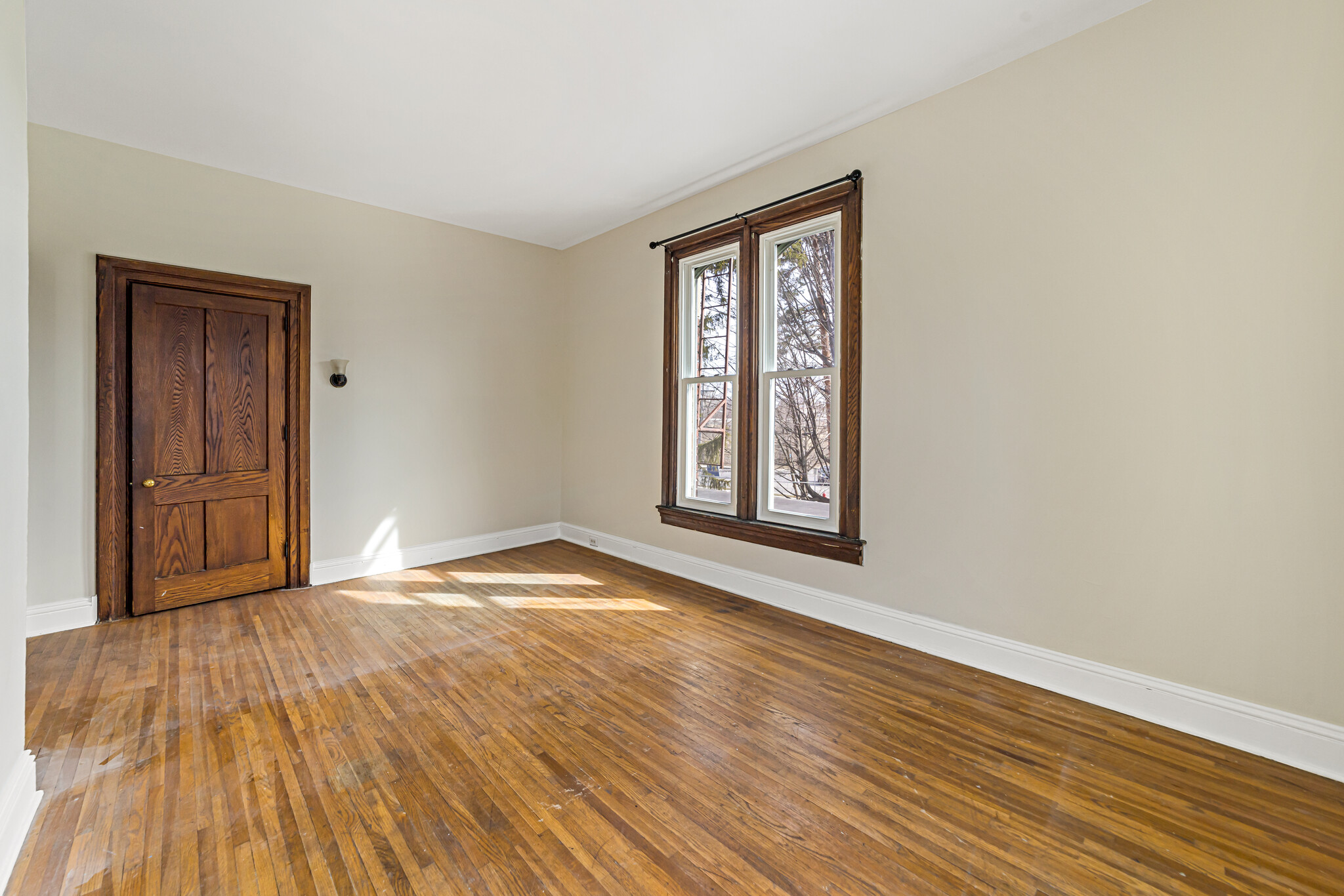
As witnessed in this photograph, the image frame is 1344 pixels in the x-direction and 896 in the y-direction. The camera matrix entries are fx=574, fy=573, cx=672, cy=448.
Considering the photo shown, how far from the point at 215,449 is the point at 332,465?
742mm

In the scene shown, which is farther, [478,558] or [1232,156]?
[478,558]

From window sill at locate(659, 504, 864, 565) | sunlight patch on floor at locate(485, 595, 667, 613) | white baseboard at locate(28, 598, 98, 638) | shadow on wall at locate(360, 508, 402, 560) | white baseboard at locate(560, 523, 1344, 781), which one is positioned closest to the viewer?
white baseboard at locate(560, 523, 1344, 781)

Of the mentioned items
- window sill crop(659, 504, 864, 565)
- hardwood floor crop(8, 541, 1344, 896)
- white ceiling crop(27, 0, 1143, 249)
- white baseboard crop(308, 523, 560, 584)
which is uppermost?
white ceiling crop(27, 0, 1143, 249)

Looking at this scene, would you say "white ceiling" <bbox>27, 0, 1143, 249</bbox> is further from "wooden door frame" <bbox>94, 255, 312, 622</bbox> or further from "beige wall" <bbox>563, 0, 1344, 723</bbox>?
"wooden door frame" <bbox>94, 255, 312, 622</bbox>

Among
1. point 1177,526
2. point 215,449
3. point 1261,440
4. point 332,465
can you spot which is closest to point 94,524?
point 215,449

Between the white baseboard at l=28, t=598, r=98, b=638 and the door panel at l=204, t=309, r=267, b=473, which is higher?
the door panel at l=204, t=309, r=267, b=473

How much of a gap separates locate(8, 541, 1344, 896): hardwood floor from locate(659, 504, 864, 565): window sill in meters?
0.56

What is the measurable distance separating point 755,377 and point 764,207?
1179 mm

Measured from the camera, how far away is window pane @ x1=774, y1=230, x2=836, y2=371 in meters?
3.79

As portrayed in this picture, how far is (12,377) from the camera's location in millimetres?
1796

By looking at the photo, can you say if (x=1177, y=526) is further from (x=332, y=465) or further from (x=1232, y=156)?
(x=332, y=465)

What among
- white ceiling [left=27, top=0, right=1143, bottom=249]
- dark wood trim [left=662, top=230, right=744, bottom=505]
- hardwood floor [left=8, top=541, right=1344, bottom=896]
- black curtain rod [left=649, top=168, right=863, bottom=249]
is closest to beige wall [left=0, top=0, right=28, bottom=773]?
hardwood floor [left=8, top=541, right=1344, bottom=896]

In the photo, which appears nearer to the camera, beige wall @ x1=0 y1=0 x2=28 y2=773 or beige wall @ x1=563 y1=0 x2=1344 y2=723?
beige wall @ x1=0 y1=0 x2=28 y2=773

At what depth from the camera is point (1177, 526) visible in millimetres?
2461
